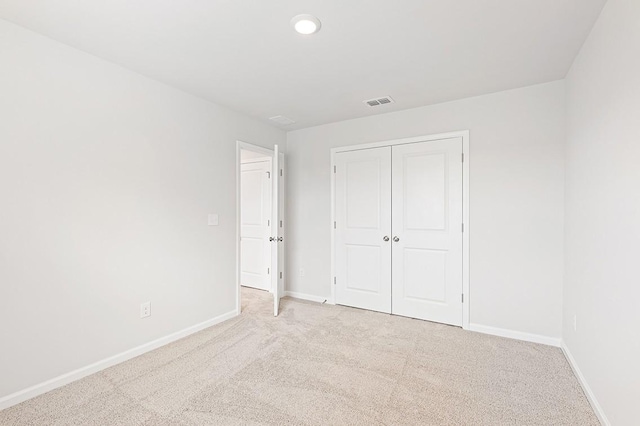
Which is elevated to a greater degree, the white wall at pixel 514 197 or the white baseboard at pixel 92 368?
the white wall at pixel 514 197

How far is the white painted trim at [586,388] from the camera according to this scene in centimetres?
173

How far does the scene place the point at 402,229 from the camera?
3.54 metres

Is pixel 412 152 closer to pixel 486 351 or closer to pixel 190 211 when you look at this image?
pixel 486 351

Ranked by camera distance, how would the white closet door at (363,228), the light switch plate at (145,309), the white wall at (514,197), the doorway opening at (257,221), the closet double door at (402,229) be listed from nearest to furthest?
the light switch plate at (145,309), the white wall at (514,197), the closet double door at (402,229), the white closet door at (363,228), the doorway opening at (257,221)

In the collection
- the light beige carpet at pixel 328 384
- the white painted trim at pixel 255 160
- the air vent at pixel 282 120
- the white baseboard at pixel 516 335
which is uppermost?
the air vent at pixel 282 120

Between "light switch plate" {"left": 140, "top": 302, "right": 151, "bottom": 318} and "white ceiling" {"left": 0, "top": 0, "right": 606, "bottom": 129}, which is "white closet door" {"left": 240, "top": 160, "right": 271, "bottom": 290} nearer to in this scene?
"white ceiling" {"left": 0, "top": 0, "right": 606, "bottom": 129}

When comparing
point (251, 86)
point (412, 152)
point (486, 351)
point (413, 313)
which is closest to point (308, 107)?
point (251, 86)

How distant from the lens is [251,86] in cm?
285

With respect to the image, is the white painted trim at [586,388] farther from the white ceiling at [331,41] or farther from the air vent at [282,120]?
the air vent at [282,120]

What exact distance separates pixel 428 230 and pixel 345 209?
3.53 feet

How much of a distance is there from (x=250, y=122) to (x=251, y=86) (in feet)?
3.09

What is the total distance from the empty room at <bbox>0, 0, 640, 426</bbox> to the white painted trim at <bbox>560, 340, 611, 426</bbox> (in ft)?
0.09

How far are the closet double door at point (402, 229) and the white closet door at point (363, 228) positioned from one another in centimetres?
1

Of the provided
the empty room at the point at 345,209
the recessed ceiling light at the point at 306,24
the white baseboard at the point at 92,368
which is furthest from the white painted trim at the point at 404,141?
the white baseboard at the point at 92,368
